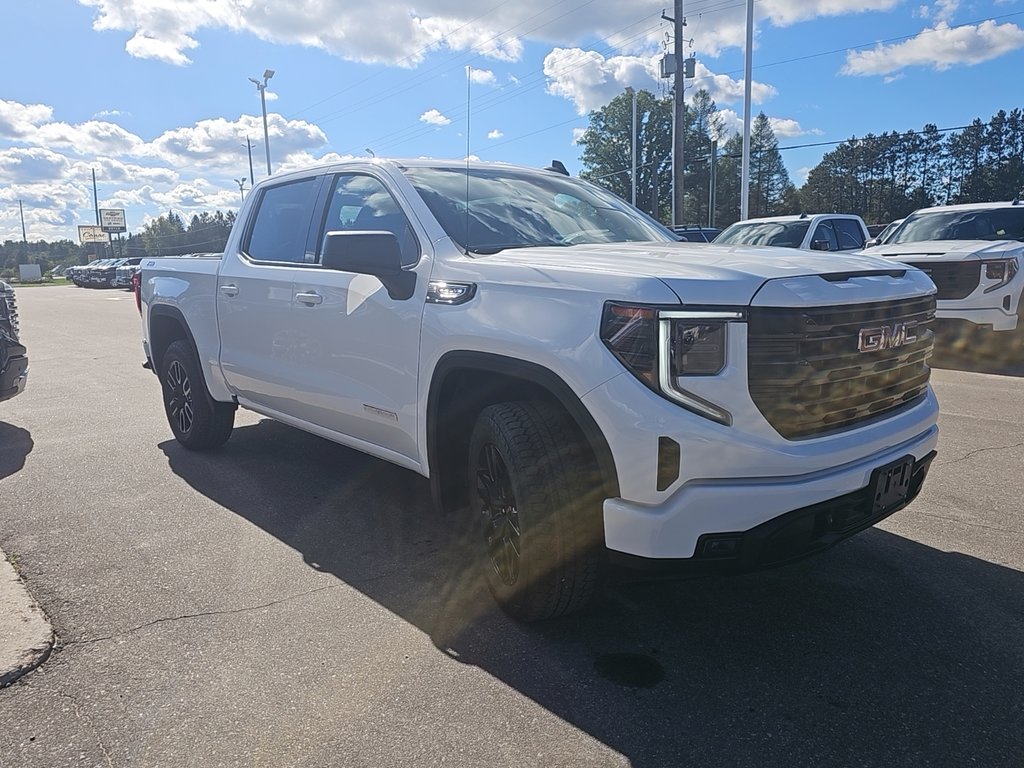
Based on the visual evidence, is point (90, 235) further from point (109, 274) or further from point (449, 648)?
point (449, 648)

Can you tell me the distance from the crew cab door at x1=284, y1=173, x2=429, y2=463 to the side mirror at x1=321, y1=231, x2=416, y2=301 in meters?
0.05

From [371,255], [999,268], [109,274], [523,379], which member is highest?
[109,274]

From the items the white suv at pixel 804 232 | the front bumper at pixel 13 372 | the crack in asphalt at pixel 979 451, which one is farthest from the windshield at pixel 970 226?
the front bumper at pixel 13 372

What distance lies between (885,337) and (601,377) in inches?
44.5

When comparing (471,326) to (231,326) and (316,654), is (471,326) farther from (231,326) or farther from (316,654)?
(231,326)

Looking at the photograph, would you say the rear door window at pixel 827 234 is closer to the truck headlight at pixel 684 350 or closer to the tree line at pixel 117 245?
the truck headlight at pixel 684 350

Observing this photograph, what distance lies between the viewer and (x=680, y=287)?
8.56 feet

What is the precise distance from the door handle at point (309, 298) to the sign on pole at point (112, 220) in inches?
3541

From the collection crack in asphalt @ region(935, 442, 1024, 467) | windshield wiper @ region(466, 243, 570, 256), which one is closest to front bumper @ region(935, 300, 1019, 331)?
crack in asphalt @ region(935, 442, 1024, 467)

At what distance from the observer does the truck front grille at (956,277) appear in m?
9.20

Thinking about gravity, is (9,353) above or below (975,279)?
below

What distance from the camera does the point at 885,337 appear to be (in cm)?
293

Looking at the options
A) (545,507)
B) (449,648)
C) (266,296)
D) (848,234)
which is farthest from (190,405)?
(848,234)

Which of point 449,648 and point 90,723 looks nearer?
point 90,723
